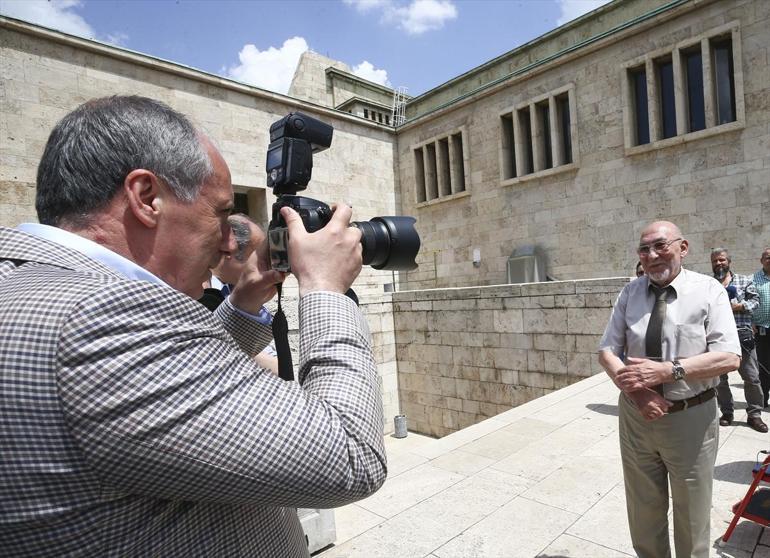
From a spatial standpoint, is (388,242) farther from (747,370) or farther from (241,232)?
(747,370)

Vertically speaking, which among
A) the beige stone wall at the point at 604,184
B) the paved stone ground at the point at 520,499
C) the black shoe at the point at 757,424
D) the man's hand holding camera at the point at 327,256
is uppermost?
the beige stone wall at the point at 604,184

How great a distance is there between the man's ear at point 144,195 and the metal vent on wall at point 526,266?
13.0 m

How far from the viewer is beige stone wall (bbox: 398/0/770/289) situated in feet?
32.4

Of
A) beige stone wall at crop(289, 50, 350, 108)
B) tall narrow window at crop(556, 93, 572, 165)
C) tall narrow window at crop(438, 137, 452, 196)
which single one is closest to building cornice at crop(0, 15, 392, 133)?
tall narrow window at crop(438, 137, 452, 196)

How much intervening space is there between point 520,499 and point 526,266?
1045 centimetres

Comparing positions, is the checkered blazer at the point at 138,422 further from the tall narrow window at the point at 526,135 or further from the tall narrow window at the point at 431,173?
the tall narrow window at the point at 431,173

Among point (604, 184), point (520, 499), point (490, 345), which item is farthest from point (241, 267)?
point (604, 184)

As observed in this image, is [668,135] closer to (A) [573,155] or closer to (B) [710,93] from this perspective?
(B) [710,93]

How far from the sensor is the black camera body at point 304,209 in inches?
48.7

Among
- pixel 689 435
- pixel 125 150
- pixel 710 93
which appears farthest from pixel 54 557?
pixel 710 93

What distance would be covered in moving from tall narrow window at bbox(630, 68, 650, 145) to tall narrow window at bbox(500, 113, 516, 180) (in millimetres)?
3447

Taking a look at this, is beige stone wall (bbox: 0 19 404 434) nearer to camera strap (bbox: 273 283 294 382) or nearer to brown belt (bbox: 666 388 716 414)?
brown belt (bbox: 666 388 716 414)

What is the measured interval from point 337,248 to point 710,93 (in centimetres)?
1248

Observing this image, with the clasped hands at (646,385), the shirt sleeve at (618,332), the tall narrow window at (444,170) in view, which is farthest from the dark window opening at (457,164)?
the clasped hands at (646,385)
